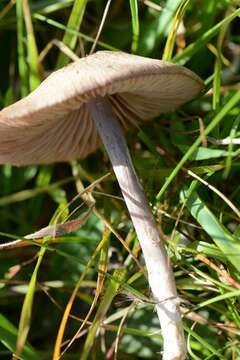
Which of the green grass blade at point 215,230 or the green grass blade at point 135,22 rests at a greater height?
the green grass blade at point 135,22

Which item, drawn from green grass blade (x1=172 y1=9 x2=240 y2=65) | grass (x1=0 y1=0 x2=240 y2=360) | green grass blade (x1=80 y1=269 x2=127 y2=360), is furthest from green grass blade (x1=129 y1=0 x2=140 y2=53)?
green grass blade (x1=80 y1=269 x2=127 y2=360)

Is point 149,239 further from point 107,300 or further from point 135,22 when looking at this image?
point 135,22

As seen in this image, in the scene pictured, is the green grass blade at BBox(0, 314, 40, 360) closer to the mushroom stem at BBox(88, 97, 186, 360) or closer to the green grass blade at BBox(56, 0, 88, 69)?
the mushroom stem at BBox(88, 97, 186, 360)

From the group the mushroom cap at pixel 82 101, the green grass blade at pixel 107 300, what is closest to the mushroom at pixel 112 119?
the mushroom cap at pixel 82 101

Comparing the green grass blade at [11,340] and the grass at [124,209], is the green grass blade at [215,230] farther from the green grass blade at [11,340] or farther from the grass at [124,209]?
the green grass blade at [11,340]

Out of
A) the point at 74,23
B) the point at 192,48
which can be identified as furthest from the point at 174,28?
the point at 74,23

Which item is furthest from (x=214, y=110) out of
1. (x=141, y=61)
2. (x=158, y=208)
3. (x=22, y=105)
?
(x=22, y=105)

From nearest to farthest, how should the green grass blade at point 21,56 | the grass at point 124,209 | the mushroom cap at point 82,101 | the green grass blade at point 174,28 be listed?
the mushroom cap at point 82,101
the grass at point 124,209
the green grass blade at point 174,28
the green grass blade at point 21,56
